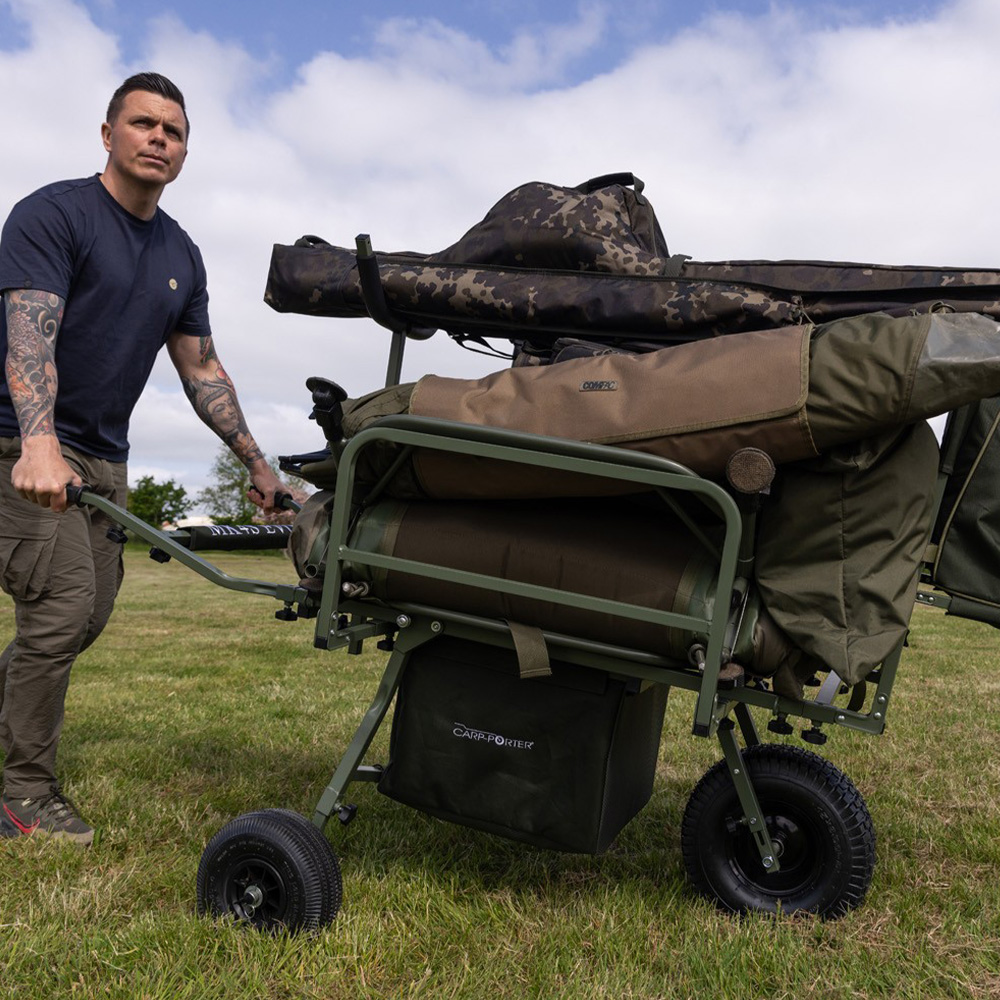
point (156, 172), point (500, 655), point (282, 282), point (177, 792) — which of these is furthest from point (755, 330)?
point (177, 792)

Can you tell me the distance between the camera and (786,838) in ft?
9.27

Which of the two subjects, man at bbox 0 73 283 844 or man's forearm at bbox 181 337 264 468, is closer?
man at bbox 0 73 283 844

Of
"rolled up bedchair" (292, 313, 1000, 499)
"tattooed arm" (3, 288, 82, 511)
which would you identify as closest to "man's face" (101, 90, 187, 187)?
"tattooed arm" (3, 288, 82, 511)

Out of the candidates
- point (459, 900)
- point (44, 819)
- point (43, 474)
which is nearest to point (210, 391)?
point (43, 474)

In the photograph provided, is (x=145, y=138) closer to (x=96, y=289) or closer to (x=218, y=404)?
(x=96, y=289)

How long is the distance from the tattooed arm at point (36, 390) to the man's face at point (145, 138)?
591 millimetres

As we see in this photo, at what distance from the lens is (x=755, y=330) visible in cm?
257

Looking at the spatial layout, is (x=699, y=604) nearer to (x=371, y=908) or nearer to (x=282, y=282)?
(x=371, y=908)

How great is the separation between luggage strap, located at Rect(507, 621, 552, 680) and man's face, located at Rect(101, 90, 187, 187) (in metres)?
2.18

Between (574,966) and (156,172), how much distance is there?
2.94 meters

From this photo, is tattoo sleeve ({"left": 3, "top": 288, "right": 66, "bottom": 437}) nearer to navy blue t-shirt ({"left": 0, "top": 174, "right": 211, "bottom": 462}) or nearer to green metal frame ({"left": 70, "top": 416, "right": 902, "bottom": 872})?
navy blue t-shirt ({"left": 0, "top": 174, "right": 211, "bottom": 462})

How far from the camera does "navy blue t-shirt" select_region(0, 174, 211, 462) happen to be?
3219 millimetres

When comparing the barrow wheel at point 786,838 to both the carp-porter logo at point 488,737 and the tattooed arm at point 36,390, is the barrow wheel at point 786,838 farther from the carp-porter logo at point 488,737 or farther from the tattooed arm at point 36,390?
the tattooed arm at point 36,390

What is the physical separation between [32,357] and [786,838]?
276 cm
